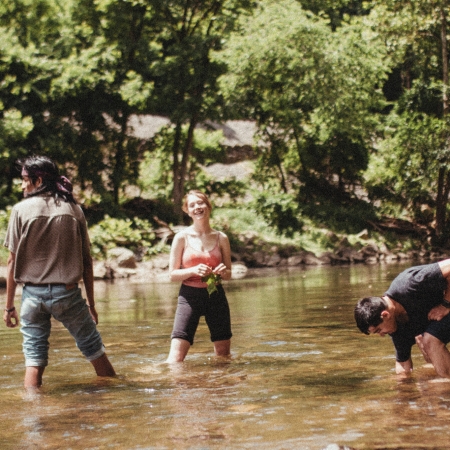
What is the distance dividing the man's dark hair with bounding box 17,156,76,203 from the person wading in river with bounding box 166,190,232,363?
1.54 meters

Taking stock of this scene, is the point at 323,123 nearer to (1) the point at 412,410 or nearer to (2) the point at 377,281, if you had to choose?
(2) the point at 377,281

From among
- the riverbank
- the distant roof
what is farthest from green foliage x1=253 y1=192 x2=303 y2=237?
the distant roof

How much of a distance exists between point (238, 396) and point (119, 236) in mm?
22826

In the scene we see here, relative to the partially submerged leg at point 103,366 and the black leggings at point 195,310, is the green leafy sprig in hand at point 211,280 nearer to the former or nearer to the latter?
the black leggings at point 195,310

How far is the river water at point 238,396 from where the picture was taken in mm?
5000

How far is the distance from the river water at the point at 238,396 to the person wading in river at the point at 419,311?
333mm

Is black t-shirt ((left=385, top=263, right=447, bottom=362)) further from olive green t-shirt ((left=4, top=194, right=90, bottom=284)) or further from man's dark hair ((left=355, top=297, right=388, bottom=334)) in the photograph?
olive green t-shirt ((left=4, top=194, right=90, bottom=284))

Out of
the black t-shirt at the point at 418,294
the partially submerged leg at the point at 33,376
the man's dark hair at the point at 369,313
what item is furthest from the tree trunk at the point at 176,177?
the man's dark hair at the point at 369,313

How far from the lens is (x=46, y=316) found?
21.6 ft

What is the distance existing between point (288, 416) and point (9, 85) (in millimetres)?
25082

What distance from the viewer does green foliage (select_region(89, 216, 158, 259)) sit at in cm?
2777

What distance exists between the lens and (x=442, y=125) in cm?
3166

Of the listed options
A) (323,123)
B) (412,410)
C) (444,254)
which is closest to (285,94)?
(323,123)

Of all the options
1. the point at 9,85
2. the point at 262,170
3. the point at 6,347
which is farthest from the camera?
the point at 262,170
